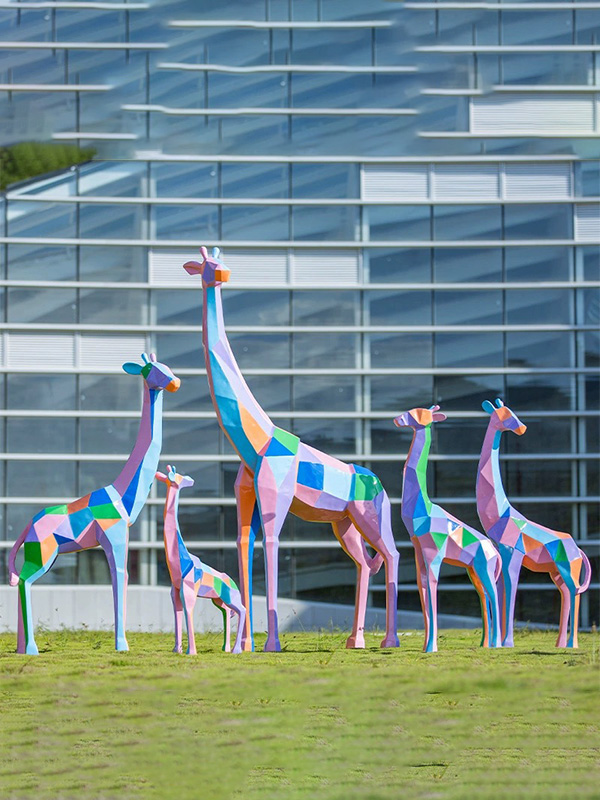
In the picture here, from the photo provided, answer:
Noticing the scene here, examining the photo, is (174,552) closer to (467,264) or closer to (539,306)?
(467,264)

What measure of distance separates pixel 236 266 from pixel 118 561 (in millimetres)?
11987

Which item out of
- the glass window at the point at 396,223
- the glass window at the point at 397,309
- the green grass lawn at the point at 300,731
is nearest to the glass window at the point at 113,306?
the glass window at the point at 397,309

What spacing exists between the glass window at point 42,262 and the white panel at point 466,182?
7.87 metres

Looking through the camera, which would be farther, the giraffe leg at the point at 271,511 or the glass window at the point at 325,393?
the glass window at the point at 325,393

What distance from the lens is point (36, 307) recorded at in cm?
2412

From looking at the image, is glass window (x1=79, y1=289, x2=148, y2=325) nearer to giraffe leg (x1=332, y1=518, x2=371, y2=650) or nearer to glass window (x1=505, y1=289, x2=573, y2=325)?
glass window (x1=505, y1=289, x2=573, y2=325)

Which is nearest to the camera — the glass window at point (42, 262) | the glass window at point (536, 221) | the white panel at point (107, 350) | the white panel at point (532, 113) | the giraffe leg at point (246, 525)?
the giraffe leg at point (246, 525)

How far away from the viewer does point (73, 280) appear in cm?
2430

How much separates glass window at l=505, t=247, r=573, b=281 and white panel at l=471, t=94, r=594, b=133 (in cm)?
267

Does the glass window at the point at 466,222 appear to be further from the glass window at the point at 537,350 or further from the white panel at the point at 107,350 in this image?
the white panel at the point at 107,350

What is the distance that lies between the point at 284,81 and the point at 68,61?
463 cm

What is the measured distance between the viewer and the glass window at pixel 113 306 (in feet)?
79.4

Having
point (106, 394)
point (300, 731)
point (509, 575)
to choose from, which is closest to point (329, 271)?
point (106, 394)

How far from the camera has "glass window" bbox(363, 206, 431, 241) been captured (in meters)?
24.7
